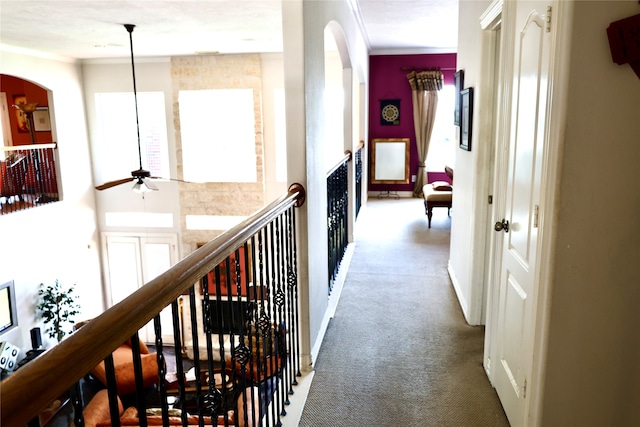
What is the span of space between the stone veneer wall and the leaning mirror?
2.31 m

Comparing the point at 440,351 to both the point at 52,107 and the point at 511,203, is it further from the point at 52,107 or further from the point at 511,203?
the point at 52,107

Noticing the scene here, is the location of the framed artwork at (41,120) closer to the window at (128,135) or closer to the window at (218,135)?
the window at (128,135)

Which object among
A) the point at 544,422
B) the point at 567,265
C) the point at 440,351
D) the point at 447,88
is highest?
the point at 447,88

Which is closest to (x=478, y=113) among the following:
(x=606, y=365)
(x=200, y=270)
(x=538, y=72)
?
(x=538, y=72)

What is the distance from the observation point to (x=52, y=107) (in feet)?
27.4

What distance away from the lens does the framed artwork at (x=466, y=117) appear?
333 centimetres

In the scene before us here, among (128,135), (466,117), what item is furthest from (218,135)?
(466,117)

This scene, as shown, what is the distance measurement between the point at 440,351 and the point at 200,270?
6.90 ft

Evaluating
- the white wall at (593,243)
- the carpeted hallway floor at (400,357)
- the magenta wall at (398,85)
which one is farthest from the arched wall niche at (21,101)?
the white wall at (593,243)

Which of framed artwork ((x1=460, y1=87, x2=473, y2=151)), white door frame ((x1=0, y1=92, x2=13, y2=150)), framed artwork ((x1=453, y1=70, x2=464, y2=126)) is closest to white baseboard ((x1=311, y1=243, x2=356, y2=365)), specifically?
framed artwork ((x1=460, y1=87, x2=473, y2=151))

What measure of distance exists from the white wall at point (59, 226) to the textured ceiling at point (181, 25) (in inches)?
19.0

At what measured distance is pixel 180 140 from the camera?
8.92m

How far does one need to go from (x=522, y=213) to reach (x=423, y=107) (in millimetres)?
7488

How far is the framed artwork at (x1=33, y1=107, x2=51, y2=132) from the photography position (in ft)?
30.3
